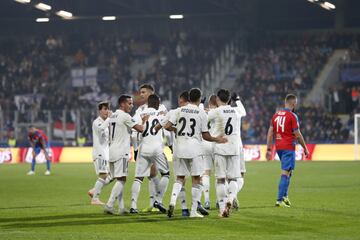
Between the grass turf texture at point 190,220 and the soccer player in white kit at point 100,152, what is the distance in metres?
0.43

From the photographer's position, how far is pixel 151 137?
16969 mm

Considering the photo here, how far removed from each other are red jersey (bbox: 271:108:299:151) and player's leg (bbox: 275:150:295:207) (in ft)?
0.44

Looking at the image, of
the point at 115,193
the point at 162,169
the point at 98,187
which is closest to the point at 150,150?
the point at 162,169

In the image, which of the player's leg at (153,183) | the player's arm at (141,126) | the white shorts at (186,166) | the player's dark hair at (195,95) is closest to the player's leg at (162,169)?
the player's leg at (153,183)

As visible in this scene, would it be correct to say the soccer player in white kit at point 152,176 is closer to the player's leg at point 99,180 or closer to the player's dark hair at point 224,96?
the player's dark hair at point 224,96

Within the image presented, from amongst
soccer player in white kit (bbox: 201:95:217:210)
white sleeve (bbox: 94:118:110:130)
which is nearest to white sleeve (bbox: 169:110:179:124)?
soccer player in white kit (bbox: 201:95:217:210)

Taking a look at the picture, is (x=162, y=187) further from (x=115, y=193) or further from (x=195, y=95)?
(x=195, y=95)

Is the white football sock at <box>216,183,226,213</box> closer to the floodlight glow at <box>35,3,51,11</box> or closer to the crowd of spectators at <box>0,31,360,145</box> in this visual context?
the floodlight glow at <box>35,3,51,11</box>

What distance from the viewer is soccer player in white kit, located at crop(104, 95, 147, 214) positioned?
16938 mm

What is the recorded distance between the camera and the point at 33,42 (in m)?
60.8

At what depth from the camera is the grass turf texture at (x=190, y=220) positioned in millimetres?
13414

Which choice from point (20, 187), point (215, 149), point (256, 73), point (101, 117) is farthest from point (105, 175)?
point (256, 73)

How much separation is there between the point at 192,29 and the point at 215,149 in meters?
44.4

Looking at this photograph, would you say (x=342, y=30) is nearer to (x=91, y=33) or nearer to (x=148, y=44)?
(x=148, y=44)
